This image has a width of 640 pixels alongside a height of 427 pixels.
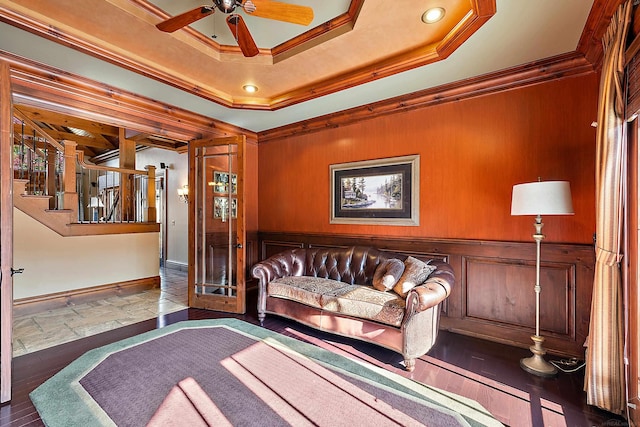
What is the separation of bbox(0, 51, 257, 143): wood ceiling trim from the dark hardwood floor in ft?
8.68

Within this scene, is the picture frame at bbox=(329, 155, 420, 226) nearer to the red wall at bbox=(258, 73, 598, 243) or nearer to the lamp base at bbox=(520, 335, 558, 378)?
the red wall at bbox=(258, 73, 598, 243)

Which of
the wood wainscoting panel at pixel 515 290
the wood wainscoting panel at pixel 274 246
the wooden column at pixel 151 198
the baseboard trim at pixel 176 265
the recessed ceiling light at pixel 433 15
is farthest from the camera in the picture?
the baseboard trim at pixel 176 265

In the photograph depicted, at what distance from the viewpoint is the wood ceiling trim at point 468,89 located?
2750mm

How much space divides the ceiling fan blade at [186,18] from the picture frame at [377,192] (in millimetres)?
2703

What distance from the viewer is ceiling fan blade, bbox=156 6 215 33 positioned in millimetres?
1900

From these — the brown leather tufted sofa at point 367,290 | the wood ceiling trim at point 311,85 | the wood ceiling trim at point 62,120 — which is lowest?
the brown leather tufted sofa at point 367,290

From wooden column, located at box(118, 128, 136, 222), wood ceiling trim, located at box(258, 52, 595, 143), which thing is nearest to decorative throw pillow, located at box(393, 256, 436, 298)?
wood ceiling trim, located at box(258, 52, 595, 143)

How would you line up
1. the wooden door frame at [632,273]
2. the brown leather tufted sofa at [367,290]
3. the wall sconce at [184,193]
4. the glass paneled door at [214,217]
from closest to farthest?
the wooden door frame at [632,273] < the brown leather tufted sofa at [367,290] < the glass paneled door at [214,217] < the wall sconce at [184,193]

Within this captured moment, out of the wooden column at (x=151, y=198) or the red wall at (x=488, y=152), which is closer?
the red wall at (x=488, y=152)

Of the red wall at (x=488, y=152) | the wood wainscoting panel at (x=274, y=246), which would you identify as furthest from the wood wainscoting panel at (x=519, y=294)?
the wood wainscoting panel at (x=274, y=246)

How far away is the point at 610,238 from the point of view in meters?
1.91

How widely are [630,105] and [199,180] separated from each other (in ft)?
15.3

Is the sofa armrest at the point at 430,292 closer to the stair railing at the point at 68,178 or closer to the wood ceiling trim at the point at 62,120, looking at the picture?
the stair railing at the point at 68,178

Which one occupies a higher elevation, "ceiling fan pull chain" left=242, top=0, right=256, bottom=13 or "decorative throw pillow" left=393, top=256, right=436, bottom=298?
"ceiling fan pull chain" left=242, top=0, right=256, bottom=13
